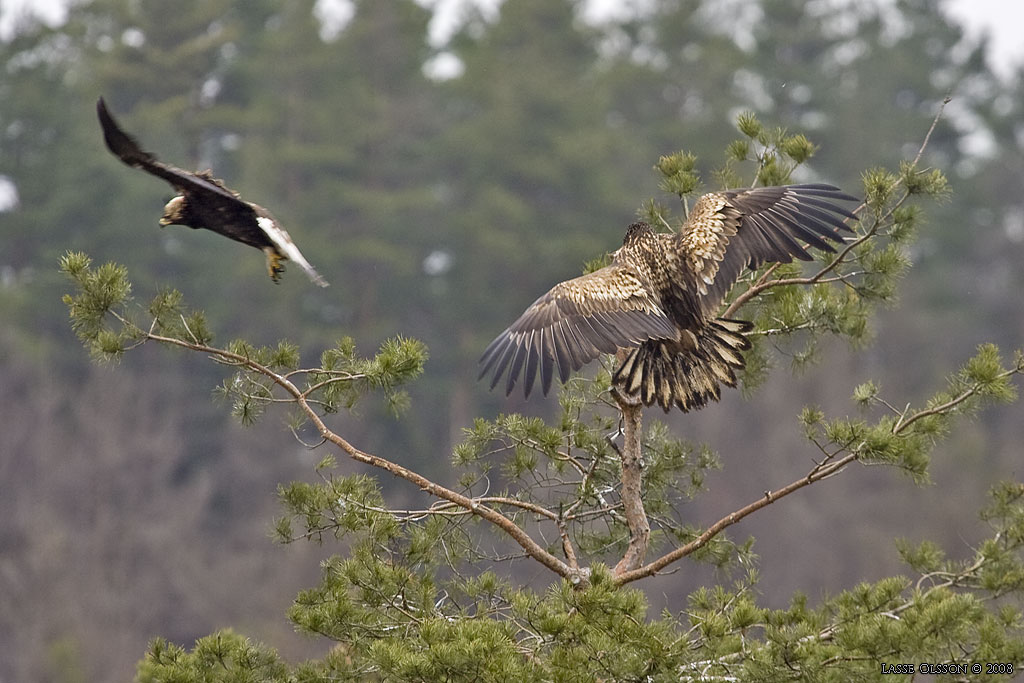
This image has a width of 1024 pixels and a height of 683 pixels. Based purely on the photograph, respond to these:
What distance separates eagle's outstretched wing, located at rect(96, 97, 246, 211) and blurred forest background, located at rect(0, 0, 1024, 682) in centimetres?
1930

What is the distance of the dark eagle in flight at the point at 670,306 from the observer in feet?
22.3

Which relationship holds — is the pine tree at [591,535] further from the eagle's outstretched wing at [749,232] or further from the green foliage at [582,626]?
the eagle's outstretched wing at [749,232]

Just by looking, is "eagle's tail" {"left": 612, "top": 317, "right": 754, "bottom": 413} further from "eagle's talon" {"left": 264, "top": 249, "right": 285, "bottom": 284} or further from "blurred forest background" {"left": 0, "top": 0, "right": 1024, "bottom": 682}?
"blurred forest background" {"left": 0, "top": 0, "right": 1024, "bottom": 682}

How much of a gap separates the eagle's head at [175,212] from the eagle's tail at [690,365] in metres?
2.13

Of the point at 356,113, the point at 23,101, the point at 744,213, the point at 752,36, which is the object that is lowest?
the point at 744,213

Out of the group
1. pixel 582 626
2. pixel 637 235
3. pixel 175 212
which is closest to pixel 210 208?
pixel 175 212

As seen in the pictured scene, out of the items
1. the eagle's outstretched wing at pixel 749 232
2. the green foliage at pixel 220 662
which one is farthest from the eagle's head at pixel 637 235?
the green foliage at pixel 220 662

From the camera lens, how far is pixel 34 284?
30.8 meters

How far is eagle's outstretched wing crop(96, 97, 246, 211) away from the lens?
20.6ft

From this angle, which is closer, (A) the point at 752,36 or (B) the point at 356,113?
(B) the point at 356,113

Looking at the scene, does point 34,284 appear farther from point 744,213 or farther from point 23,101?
point 744,213

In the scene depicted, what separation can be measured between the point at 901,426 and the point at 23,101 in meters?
27.4

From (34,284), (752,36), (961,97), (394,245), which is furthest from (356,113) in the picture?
(961,97)

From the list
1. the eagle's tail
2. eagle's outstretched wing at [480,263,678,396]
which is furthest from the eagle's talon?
the eagle's tail
